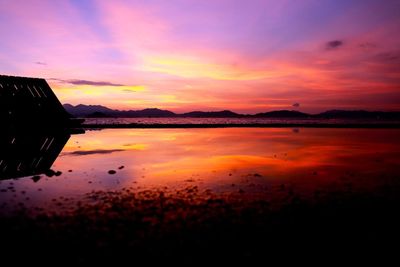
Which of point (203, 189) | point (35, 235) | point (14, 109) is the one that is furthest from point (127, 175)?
point (14, 109)

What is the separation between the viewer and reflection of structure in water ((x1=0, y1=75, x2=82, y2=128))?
114 feet

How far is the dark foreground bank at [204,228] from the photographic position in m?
6.53

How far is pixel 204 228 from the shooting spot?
8.05 m

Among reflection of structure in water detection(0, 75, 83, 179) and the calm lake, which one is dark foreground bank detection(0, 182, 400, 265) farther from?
reflection of structure in water detection(0, 75, 83, 179)

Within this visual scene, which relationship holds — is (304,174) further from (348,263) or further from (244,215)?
(348,263)

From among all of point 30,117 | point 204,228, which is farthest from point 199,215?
point 30,117

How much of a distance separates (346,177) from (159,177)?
784cm

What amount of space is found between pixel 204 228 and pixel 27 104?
3384 cm

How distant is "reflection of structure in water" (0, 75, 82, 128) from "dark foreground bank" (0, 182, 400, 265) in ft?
92.5

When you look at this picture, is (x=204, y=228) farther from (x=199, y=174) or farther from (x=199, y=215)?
(x=199, y=174)

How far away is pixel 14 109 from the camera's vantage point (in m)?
35.7

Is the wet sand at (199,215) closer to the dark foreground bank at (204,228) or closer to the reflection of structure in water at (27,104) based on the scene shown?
the dark foreground bank at (204,228)

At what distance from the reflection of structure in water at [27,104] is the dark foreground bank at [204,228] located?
28.2 meters

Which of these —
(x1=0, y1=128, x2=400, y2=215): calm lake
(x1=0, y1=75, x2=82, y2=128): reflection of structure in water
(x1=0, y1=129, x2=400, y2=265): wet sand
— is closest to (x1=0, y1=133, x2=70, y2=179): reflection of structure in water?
(x1=0, y1=128, x2=400, y2=215): calm lake
